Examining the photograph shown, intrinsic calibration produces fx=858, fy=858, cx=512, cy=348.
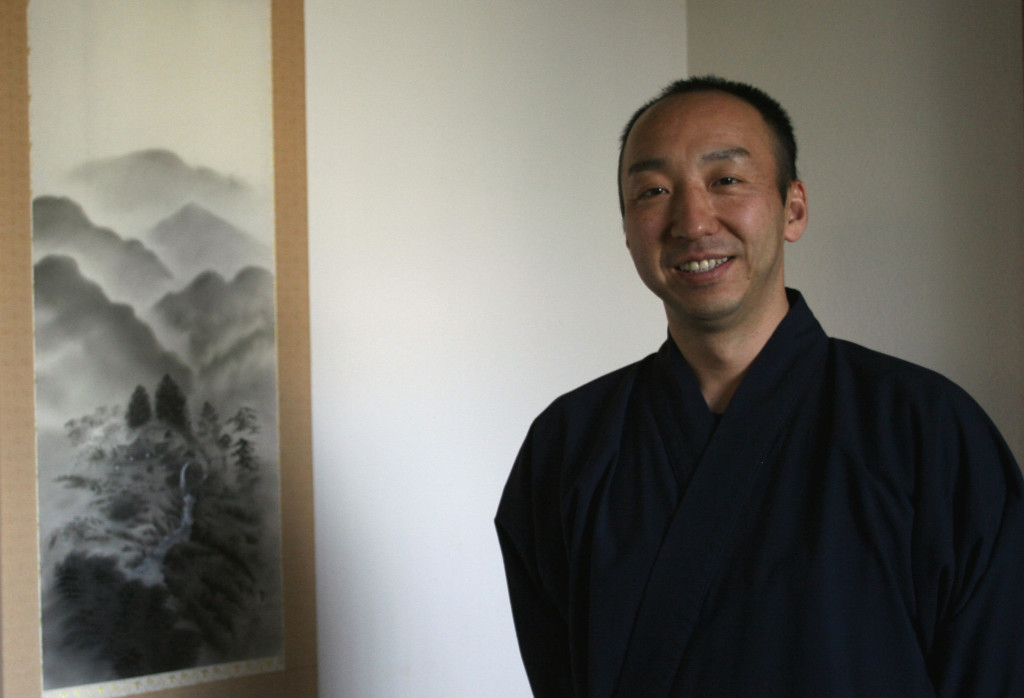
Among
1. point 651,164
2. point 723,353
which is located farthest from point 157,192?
point 723,353

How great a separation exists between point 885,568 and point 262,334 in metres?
1.29

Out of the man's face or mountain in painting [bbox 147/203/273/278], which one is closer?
the man's face

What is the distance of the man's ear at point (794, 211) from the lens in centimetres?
118

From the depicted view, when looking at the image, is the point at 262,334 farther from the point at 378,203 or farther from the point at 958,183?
the point at 958,183

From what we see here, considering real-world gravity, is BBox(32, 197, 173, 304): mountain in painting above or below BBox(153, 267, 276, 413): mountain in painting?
above

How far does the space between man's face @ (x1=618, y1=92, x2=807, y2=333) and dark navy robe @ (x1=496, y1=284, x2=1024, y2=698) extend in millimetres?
81

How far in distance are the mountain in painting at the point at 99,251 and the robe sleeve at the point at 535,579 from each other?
892 millimetres

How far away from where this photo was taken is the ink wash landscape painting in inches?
63.3

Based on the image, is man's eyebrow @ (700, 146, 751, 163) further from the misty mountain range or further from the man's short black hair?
the misty mountain range

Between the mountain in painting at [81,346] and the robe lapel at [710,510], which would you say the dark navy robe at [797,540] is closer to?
the robe lapel at [710,510]

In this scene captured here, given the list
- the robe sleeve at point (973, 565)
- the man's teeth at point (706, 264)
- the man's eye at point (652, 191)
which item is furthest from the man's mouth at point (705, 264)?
the robe sleeve at point (973, 565)

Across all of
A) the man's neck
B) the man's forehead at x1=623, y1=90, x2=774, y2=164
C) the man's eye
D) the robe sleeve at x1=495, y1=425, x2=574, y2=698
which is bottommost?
the robe sleeve at x1=495, y1=425, x2=574, y2=698

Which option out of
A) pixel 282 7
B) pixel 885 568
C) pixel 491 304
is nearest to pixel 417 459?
pixel 491 304

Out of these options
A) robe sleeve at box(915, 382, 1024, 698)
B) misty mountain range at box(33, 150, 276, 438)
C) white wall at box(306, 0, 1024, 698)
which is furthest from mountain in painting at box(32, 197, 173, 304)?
robe sleeve at box(915, 382, 1024, 698)
